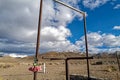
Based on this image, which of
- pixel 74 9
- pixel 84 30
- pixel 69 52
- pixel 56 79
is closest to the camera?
pixel 74 9

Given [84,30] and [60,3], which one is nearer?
[60,3]

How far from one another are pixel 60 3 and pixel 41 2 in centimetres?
179

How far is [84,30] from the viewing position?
46.0 feet

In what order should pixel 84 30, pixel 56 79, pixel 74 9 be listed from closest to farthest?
pixel 74 9 < pixel 84 30 < pixel 56 79

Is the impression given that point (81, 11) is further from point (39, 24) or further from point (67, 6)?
point (39, 24)

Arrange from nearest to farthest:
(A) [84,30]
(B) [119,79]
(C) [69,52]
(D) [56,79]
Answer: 1. (A) [84,30]
2. (B) [119,79]
3. (D) [56,79]
4. (C) [69,52]

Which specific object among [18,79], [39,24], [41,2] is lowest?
[18,79]

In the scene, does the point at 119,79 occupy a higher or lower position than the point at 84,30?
lower

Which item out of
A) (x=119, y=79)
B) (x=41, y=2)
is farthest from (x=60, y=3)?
(x=119, y=79)

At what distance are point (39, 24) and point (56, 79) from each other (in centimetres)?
897

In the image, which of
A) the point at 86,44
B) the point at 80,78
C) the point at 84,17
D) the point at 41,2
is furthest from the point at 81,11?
the point at 80,78

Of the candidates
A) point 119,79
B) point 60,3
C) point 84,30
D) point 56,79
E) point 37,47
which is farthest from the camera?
point 56,79

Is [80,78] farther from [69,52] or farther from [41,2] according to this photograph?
[69,52]

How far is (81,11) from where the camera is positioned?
13602 mm
